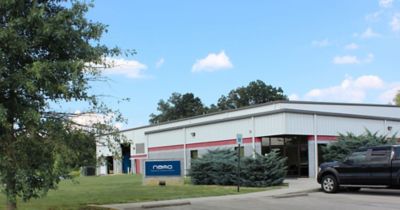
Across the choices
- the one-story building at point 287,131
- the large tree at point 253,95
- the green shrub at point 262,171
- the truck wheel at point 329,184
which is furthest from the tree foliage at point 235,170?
the large tree at point 253,95

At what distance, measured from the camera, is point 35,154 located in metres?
11.7

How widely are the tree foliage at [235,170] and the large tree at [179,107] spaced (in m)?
84.8

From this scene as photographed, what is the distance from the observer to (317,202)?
60.9 feet

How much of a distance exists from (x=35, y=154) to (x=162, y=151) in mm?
38244

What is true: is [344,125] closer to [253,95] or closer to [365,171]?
[365,171]

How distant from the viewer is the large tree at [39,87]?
1124 centimetres

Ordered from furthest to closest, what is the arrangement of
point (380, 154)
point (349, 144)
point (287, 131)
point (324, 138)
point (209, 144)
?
point (209, 144), point (324, 138), point (287, 131), point (349, 144), point (380, 154)

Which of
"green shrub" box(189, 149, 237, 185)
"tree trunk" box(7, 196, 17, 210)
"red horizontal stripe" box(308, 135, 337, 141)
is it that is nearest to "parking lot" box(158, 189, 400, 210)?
"tree trunk" box(7, 196, 17, 210)

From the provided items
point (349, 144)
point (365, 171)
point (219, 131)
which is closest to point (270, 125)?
point (349, 144)

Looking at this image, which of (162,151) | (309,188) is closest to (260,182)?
(309,188)

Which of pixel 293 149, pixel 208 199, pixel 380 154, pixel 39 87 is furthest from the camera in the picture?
pixel 293 149

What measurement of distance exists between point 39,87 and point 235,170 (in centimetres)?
1656

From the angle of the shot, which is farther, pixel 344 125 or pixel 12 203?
pixel 344 125

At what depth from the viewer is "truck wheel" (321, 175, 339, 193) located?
72.3 feet
